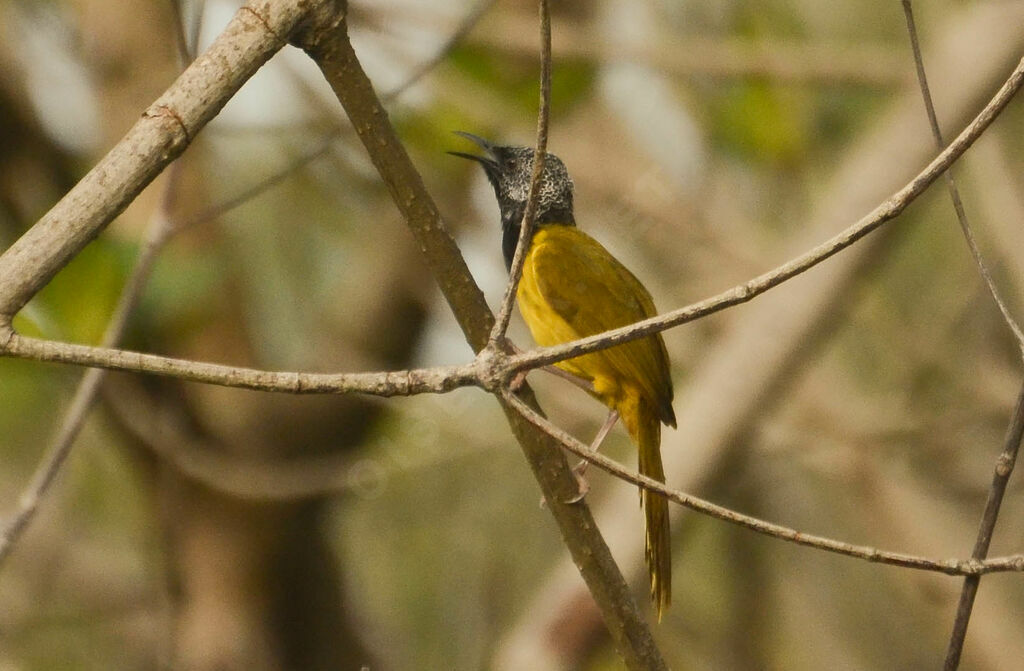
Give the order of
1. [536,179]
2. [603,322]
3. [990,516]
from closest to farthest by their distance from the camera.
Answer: [536,179] < [990,516] < [603,322]

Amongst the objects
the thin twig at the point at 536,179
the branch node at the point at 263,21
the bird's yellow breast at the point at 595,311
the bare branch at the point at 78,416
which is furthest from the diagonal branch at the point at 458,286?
the bare branch at the point at 78,416

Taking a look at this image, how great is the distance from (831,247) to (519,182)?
237cm

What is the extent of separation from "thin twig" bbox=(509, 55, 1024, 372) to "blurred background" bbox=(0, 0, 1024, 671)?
240 centimetres

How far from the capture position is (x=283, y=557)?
18.4 ft

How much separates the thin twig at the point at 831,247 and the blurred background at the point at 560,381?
2.40 meters

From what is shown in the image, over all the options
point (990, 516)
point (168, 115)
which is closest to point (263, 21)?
point (168, 115)

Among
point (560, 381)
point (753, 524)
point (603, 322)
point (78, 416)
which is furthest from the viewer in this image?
point (560, 381)

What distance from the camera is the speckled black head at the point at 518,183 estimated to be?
370cm

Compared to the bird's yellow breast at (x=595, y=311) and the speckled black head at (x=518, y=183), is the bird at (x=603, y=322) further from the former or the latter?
the speckled black head at (x=518, y=183)

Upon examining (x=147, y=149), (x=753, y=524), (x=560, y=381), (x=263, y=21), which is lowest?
(x=753, y=524)

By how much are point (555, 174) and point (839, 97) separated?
13.0ft

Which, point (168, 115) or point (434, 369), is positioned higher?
point (168, 115)

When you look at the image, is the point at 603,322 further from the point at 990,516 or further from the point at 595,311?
the point at 990,516

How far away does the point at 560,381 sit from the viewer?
19.7 feet
